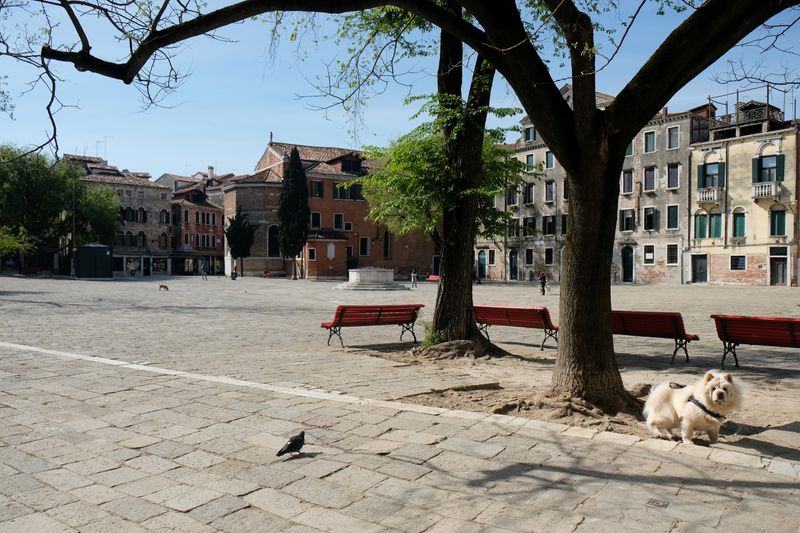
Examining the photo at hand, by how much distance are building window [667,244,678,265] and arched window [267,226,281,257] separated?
35.3 meters

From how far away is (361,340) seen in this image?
44.0 feet

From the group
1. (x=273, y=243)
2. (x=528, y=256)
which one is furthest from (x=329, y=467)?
(x=273, y=243)

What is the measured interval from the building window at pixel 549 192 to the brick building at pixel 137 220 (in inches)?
1887

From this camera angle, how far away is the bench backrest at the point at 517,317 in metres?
12.0

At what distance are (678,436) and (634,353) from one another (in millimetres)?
6359

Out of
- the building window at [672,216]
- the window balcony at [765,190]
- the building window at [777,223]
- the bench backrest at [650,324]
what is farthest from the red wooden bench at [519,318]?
the building window at [672,216]

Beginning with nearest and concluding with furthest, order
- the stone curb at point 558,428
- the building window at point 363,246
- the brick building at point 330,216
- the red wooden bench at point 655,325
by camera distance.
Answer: the stone curb at point 558,428 → the red wooden bench at point 655,325 → the brick building at point 330,216 → the building window at point 363,246

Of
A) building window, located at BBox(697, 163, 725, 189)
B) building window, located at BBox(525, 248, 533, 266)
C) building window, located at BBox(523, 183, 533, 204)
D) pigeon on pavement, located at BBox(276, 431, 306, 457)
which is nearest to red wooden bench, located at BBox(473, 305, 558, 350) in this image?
pigeon on pavement, located at BBox(276, 431, 306, 457)

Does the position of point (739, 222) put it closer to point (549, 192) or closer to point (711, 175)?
point (711, 175)

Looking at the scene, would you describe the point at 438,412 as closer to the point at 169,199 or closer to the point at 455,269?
the point at 455,269

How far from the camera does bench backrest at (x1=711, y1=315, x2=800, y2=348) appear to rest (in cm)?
916

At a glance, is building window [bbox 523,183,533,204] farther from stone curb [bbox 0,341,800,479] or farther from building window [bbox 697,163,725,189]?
stone curb [bbox 0,341,800,479]

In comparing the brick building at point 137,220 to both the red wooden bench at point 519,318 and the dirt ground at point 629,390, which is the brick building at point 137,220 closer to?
the red wooden bench at point 519,318

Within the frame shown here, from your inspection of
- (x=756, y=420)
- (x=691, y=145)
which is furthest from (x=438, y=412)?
(x=691, y=145)
